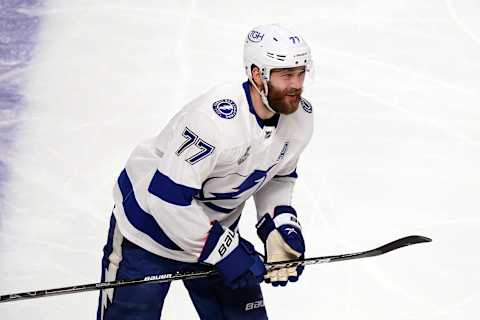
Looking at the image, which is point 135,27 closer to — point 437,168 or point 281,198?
point 437,168

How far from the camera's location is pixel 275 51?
116 inches

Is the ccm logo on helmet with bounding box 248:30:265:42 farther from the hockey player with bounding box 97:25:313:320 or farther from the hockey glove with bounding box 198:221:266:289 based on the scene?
the hockey glove with bounding box 198:221:266:289

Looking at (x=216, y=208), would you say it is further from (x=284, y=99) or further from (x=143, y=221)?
(x=284, y=99)

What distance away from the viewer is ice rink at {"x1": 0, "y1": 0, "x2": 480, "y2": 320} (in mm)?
3887

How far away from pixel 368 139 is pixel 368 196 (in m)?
0.35

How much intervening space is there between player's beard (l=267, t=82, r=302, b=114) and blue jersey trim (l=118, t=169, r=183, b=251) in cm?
44

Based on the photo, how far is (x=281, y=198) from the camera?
3307mm

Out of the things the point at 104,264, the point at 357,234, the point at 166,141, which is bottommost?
the point at 357,234

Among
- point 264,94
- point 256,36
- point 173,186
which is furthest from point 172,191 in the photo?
point 256,36

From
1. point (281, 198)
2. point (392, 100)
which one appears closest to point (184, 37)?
point (392, 100)

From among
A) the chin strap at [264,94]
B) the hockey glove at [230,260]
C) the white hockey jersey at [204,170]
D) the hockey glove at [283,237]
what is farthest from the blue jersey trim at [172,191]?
the hockey glove at [283,237]

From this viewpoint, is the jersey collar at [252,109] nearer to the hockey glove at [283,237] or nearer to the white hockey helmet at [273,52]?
the white hockey helmet at [273,52]

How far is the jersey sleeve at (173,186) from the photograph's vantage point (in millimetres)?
2939

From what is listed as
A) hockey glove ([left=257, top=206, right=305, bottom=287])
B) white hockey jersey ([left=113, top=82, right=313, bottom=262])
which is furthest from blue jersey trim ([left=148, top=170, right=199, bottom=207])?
hockey glove ([left=257, top=206, right=305, bottom=287])
